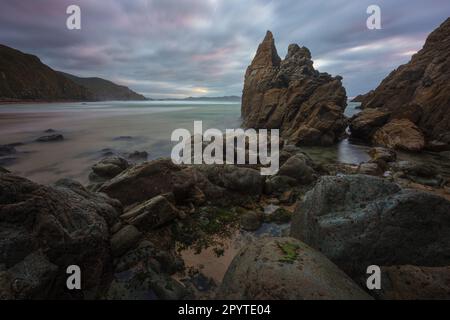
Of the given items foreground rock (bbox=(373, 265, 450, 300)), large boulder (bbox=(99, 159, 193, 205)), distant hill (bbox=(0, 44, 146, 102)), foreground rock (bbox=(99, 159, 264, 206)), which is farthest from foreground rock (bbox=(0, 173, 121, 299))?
distant hill (bbox=(0, 44, 146, 102))

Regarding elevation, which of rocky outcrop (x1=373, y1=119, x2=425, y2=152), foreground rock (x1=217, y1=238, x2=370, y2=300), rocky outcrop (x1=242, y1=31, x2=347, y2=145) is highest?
rocky outcrop (x1=242, y1=31, x2=347, y2=145)

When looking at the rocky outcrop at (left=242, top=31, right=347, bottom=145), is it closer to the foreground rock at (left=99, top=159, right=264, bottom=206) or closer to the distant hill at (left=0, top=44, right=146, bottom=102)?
the foreground rock at (left=99, top=159, right=264, bottom=206)

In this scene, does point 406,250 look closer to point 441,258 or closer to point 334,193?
point 441,258

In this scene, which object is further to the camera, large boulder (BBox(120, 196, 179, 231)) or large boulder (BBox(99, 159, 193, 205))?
large boulder (BBox(99, 159, 193, 205))

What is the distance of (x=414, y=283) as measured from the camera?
4285 mm

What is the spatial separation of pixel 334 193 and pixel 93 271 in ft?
19.1

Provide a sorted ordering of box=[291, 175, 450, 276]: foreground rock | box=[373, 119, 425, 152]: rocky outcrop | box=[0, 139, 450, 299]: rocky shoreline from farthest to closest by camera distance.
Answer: box=[373, 119, 425, 152]: rocky outcrop → box=[291, 175, 450, 276]: foreground rock → box=[0, 139, 450, 299]: rocky shoreline

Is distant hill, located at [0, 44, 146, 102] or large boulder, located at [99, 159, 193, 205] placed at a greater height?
distant hill, located at [0, 44, 146, 102]

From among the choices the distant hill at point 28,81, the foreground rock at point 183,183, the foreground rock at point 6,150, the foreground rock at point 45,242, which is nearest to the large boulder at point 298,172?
the foreground rock at point 183,183

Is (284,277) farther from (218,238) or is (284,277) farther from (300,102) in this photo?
(300,102)

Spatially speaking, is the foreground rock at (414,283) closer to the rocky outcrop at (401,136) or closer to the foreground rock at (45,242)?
the foreground rock at (45,242)

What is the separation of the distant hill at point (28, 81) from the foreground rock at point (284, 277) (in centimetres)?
12653

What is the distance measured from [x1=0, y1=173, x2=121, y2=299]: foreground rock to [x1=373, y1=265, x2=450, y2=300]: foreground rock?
5.90 m

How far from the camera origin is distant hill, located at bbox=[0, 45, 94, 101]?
10012 centimetres
